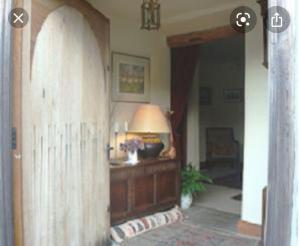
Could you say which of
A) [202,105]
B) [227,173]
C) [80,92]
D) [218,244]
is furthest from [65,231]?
[202,105]

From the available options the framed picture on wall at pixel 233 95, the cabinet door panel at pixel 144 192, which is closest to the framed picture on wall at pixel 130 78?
the cabinet door panel at pixel 144 192

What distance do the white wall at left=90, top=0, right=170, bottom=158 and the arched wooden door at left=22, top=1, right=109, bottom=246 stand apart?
1.19 m

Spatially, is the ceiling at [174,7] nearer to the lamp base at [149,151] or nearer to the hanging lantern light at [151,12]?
the hanging lantern light at [151,12]

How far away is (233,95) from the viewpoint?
782 cm

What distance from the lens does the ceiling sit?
343cm

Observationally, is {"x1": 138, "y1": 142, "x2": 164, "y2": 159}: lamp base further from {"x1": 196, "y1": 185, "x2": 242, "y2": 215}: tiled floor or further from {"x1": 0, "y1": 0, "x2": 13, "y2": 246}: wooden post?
{"x1": 0, "y1": 0, "x2": 13, "y2": 246}: wooden post

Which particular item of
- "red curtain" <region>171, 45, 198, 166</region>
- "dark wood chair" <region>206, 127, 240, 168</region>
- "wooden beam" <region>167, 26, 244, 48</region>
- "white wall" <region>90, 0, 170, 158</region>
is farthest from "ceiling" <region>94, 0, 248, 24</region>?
"dark wood chair" <region>206, 127, 240, 168</region>

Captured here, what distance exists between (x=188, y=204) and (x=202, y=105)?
399cm

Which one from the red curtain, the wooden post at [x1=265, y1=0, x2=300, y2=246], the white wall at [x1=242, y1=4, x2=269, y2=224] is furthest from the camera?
the red curtain

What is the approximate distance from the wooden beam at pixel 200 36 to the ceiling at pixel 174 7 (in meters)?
0.28

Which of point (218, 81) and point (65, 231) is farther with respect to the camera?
point (218, 81)

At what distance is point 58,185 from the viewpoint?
212 centimetres

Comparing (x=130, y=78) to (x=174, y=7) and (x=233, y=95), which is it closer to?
(x=174, y=7)

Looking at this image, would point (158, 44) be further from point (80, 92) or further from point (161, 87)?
point (80, 92)
